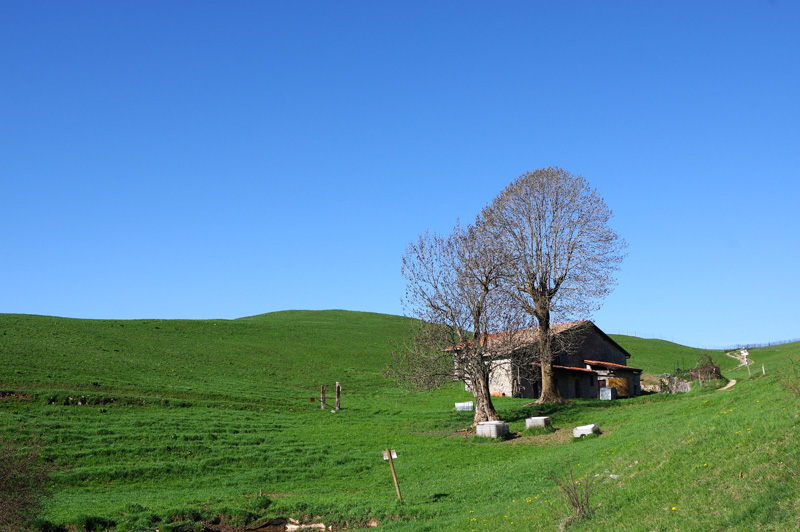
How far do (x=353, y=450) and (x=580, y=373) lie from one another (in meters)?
30.7

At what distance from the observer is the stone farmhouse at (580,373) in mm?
52938

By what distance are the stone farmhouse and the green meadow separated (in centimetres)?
421

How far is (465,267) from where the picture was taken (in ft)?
122

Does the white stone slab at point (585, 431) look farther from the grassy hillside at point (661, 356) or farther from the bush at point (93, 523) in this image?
the grassy hillside at point (661, 356)

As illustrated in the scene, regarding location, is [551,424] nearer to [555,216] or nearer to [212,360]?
[555,216]

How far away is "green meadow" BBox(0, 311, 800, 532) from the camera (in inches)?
526

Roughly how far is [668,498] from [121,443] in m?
26.5

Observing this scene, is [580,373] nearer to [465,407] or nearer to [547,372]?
[547,372]

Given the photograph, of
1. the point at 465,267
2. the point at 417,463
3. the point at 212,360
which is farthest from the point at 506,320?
the point at 212,360

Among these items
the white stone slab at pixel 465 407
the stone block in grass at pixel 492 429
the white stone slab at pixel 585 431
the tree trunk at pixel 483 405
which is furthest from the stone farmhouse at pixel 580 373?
the white stone slab at pixel 585 431

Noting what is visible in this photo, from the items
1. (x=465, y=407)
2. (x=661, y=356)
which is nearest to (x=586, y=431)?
Answer: (x=465, y=407)

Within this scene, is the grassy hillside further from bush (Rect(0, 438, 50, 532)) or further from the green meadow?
bush (Rect(0, 438, 50, 532))

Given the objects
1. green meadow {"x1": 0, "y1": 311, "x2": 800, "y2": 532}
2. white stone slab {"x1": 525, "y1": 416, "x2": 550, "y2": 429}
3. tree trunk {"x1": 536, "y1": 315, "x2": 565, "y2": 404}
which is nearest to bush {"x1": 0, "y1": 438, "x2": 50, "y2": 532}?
Answer: green meadow {"x1": 0, "y1": 311, "x2": 800, "y2": 532}

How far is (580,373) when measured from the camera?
181 feet
